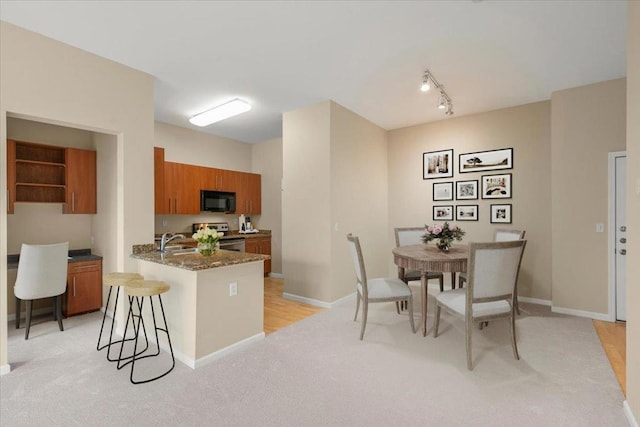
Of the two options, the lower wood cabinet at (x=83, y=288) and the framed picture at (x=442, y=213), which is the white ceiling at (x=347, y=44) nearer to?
the framed picture at (x=442, y=213)

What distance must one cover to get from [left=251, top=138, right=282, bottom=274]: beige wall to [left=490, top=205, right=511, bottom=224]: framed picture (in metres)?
3.70

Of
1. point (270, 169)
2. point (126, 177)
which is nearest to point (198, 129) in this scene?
point (270, 169)

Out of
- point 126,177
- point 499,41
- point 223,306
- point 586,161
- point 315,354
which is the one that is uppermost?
point 499,41

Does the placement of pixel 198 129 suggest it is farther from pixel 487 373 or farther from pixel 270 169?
pixel 487 373

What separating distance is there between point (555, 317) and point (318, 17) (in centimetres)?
412

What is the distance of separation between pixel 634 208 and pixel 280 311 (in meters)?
3.45

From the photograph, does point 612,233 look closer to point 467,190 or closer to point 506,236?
point 506,236

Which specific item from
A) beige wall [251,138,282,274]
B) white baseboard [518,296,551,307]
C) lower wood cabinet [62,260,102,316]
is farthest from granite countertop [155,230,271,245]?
white baseboard [518,296,551,307]

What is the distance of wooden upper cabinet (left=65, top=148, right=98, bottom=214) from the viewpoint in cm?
367

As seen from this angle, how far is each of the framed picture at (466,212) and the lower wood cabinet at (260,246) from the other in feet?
11.4

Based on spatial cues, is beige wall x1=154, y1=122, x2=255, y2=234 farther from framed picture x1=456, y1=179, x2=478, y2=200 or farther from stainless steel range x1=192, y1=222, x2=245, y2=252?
framed picture x1=456, y1=179, x2=478, y2=200

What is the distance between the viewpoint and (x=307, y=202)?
4297mm

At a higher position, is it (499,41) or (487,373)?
(499,41)

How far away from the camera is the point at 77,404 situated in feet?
6.59
